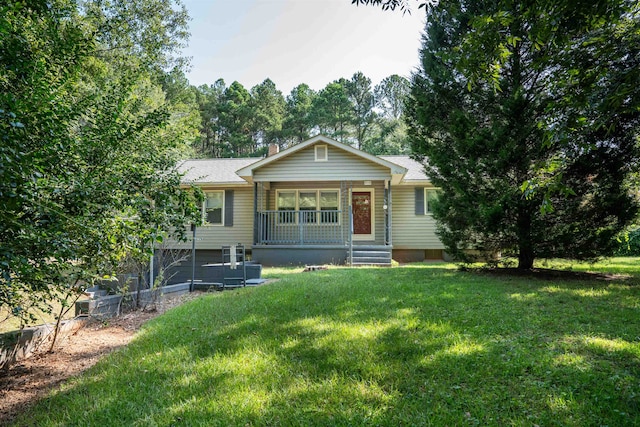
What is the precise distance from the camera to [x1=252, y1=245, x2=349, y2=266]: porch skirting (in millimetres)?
11412

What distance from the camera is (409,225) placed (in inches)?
517

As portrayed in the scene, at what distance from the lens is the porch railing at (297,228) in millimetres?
12039

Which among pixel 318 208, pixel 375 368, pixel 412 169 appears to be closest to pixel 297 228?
pixel 318 208

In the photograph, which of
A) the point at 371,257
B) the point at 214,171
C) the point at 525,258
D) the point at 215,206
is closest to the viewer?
the point at 525,258

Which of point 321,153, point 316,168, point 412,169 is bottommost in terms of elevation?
point 316,168

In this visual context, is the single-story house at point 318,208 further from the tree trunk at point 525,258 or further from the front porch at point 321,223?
the tree trunk at point 525,258

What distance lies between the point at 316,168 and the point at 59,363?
30.3ft

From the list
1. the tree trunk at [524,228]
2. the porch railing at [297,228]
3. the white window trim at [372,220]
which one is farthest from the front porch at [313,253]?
the tree trunk at [524,228]

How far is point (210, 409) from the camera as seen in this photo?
7.62 ft

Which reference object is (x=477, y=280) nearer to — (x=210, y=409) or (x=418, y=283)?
(x=418, y=283)

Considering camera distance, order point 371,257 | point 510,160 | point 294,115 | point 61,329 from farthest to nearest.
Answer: point 294,115 → point 371,257 → point 510,160 → point 61,329

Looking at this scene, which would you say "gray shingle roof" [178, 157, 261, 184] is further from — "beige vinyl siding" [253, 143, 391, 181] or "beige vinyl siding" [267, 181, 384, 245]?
"beige vinyl siding" [253, 143, 391, 181]

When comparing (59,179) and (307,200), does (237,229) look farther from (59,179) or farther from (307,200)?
(59,179)

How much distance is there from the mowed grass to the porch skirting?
651 cm
